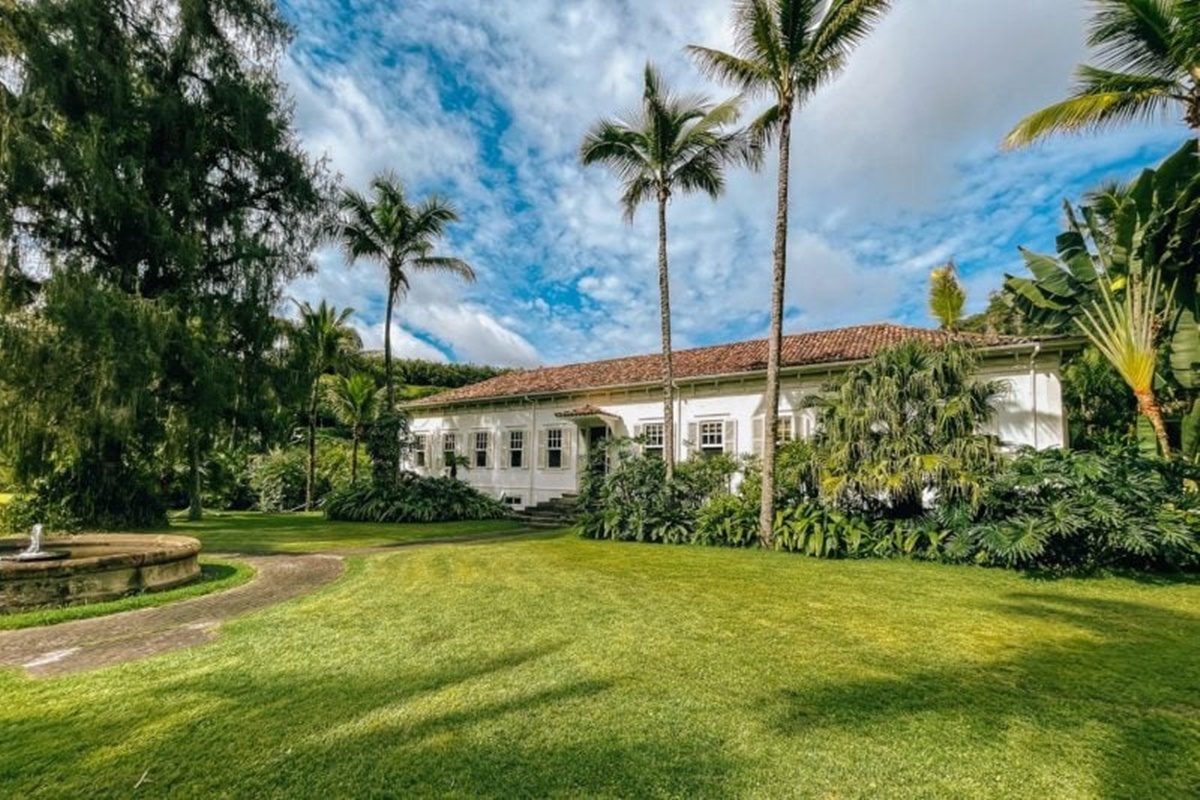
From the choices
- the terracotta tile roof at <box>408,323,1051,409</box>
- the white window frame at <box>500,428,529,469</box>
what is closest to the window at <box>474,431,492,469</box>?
the white window frame at <box>500,428,529,469</box>

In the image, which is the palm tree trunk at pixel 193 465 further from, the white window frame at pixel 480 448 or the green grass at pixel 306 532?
the white window frame at pixel 480 448

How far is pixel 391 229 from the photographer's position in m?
17.4

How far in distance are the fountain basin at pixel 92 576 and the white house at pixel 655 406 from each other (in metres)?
9.87

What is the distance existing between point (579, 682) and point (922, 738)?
203 centimetres

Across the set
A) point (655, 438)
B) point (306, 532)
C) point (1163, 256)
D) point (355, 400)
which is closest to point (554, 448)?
point (655, 438)

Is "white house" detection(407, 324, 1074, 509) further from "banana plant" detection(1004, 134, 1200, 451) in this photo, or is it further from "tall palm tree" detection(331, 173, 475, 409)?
"tall palm tree" detection(331, 173, 475, 409)

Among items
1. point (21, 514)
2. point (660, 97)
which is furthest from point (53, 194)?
point (660, 97)

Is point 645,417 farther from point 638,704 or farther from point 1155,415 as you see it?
point 638,704

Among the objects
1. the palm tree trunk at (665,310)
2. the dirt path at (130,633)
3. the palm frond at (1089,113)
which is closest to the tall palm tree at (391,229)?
the palm tree trunk at (665,310)

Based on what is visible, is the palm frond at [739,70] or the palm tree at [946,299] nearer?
the palm frond at [739,70]

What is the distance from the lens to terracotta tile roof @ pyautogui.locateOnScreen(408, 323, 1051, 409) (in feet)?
44.9

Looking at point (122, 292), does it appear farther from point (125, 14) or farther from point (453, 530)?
point (453, 530)

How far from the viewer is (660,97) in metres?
12.6

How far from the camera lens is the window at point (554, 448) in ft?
62.5
